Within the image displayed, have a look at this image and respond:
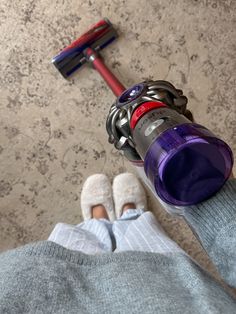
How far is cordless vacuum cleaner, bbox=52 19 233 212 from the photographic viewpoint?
0.63m

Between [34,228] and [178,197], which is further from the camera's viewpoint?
[34,228]

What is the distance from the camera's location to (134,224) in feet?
3.43

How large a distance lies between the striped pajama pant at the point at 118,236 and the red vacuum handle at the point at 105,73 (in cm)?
37

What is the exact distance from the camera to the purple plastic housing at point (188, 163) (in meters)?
0.63

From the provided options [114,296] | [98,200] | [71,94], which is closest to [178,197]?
[114,296]

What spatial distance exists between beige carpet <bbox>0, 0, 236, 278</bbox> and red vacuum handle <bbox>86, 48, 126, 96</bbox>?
6 cm

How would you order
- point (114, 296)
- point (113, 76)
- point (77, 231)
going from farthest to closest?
point (113, 76)
point (77, 231)
point (114, 296)

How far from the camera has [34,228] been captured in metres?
1.22

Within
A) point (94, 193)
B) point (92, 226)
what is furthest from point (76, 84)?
point (92, 226)

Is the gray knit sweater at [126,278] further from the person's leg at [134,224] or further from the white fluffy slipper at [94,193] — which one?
the white fluffy slipper at [94,193]

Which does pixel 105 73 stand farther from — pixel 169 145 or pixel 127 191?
pixel 169 145

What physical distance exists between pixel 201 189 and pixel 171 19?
0.78 meters

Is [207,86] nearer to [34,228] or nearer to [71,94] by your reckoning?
[71,94]

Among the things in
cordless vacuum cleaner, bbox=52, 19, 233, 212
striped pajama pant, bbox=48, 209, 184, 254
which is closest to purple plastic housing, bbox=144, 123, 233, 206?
cordless vacuum cleaner, bbox=52, 19, 233, 212
